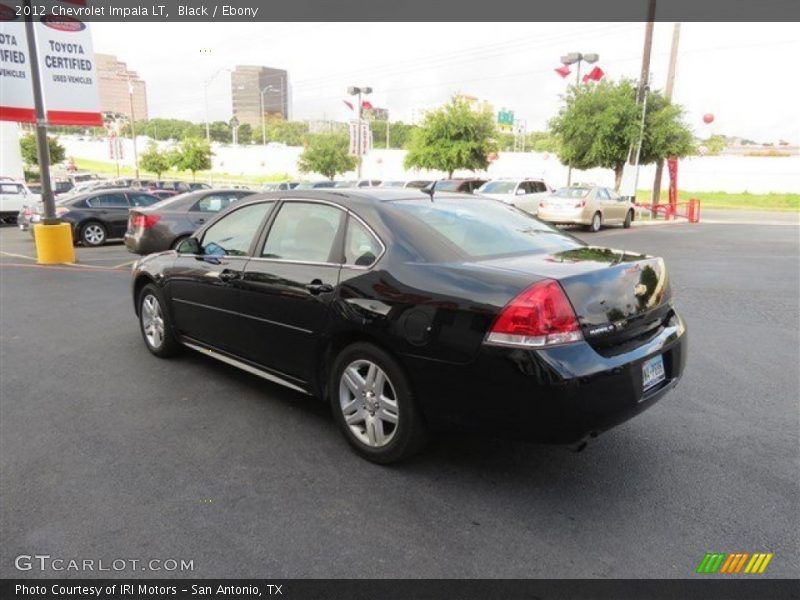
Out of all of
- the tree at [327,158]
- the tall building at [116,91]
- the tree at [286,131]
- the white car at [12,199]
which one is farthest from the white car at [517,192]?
the tree at [286,131]

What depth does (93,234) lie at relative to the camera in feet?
52.9

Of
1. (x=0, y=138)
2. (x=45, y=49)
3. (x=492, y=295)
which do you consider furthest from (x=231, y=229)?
(x=0, y=138)

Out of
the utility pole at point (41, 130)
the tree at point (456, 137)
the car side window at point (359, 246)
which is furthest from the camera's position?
the tree at point (456, 137)

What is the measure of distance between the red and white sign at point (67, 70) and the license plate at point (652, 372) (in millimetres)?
13524

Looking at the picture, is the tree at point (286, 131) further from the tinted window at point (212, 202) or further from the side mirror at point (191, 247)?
the side mirror at point (191, 247)

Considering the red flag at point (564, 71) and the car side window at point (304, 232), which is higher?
the red flag at point (564, 71)

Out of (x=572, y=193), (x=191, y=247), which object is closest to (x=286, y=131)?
(x=572, y=193)

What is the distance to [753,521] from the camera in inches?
118

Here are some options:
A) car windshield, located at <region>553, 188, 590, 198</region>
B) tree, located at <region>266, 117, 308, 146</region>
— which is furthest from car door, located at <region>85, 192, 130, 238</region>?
tree, located at <region>266, 117, 308, 146</region>

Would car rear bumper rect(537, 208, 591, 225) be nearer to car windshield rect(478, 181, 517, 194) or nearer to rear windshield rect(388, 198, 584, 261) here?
car windshield rect(478, 181, 517, 194)

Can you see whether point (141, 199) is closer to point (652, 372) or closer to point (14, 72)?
point (14, 72)

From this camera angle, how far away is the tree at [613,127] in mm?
25094

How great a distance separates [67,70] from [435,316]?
1328 centimetres

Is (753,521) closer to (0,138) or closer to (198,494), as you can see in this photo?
(198,494)
